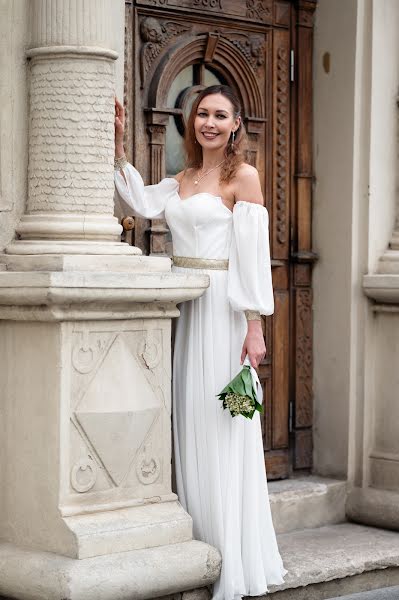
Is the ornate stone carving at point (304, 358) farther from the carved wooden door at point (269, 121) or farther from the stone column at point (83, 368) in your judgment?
the stone column at point (83, 368)

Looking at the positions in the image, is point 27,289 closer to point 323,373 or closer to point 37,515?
point 37,515

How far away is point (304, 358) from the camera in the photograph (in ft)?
23.6

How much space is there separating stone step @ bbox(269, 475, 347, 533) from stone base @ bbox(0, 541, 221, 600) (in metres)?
1.38

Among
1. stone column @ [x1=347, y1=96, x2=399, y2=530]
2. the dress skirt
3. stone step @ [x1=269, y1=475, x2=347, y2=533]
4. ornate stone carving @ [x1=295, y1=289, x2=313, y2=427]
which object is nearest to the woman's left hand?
the dress skirt

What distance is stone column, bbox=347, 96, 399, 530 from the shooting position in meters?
6.94

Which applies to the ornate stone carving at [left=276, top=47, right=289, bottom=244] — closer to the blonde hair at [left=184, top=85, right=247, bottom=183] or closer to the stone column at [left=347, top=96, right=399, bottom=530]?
the stone column at [left=347, top=96, right=399, bottom=530]

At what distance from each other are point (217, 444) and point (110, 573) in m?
0.76

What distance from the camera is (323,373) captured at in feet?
23.5

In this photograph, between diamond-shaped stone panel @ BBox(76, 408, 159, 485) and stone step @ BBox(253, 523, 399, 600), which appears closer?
diamond-shaped stone panel @ BBox(76, 408, 159, 485)

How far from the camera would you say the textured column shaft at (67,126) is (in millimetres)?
5266

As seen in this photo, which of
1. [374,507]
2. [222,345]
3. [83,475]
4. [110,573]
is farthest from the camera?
[374,507]

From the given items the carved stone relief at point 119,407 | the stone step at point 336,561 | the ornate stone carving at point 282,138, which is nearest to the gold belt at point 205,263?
the carved stone relief at point 119,407

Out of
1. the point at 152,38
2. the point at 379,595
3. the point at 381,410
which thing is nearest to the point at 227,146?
the point at 152,38

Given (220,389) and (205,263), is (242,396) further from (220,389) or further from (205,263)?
(205,263)
